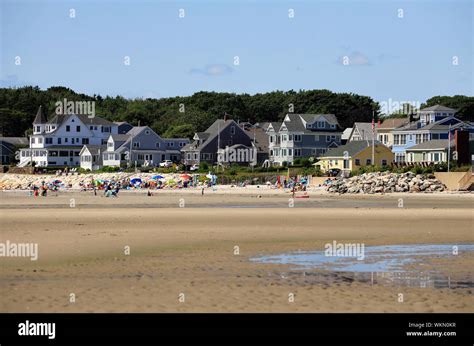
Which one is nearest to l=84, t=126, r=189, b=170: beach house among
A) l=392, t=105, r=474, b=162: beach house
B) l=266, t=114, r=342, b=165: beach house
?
l=266, t=114, r=342, b=165: beach house

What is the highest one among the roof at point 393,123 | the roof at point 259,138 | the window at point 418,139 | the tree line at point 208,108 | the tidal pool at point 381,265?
the tree line at point 208,108

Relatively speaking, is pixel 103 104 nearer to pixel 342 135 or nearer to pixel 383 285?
pixel 342 135

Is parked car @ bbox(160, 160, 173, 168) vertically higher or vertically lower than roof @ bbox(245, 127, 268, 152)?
lower

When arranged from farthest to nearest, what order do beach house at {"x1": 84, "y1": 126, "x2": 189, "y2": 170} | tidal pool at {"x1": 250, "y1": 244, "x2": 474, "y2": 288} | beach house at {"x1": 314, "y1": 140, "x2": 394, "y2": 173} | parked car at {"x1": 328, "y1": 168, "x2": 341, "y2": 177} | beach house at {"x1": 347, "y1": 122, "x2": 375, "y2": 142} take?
1. beach house at {"x1": 84, "y1": 126, "x2": 189, "y2": 170}
2. beach house at {"x1": 347, "y1": 122, "x2": 375, "y2": 142}
3. beach house at {"x1": 314, "y1": 140, "x2": 394, "y2": 173}
4. parked car at {"x1": 328, "y1": 168, "x2": 341, "y2": 177}
5. tidal pool at {"x1": 250, "y1": 244, "x2": 474, "y2": 288}

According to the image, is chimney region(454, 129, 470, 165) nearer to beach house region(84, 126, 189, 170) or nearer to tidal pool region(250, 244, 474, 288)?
tidal pool region(250, 244, 474, 288)

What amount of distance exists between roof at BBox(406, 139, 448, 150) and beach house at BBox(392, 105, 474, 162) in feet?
7.85

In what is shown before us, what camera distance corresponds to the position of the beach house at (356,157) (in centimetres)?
7556

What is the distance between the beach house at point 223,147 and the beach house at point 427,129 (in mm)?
19865

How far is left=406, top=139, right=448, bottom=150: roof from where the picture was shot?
69.1m

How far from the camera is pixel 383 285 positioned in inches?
655

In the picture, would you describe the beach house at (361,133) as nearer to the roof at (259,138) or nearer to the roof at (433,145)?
the roof at (259,138)

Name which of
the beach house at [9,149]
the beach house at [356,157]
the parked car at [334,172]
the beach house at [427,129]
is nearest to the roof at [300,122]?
the beach house at [356,157]

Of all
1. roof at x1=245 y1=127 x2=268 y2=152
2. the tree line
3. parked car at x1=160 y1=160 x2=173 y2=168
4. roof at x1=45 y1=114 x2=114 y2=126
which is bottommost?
parked car at x1=160 y1=160 x2=173 y2=168

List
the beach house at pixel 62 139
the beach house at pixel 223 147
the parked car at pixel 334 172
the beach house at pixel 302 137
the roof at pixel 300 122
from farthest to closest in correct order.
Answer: the beach house at pixel 62 139 → the beach house at pixel 223 147 → the roof at pixel 300 122 → the beach house at pixel 302 137 → the parked car at pixel 334 172
